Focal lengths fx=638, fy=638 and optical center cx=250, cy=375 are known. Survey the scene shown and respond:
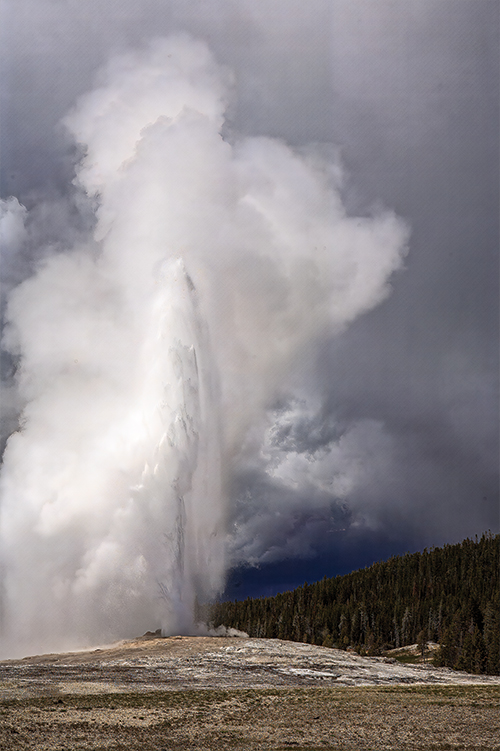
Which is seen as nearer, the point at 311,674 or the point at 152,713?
the point at 152,713

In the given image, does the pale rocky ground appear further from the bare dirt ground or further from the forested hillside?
the forested hillside

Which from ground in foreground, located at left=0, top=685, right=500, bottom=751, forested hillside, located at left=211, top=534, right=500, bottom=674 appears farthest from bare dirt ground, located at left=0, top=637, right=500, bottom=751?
forested hillside, located at left=211, top=534, right=500, bottom=674

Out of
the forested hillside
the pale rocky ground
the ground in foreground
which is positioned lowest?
the ground in foreground

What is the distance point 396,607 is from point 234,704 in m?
119

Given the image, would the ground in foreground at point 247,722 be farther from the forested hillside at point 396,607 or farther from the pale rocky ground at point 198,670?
the forested hillside at point 396,607

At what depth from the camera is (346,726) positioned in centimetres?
3478

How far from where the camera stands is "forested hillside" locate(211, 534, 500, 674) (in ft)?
376

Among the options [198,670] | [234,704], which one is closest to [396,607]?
[198,670]

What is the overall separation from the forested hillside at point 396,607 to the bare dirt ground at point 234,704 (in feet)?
113

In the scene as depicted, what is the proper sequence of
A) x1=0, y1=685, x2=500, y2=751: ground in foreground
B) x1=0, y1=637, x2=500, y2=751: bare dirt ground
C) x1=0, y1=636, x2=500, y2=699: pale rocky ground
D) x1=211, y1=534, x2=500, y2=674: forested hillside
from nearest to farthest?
x1=0, y1=685, x2=500, y2=751: ground in foreground, x1=0, y1=637, x2=500, y2=751: bare dirt ground, x1=0, y1=636, x2=500, y2=699: pale rocky ground, x1=211, y1=534, x2=500, y2=674: forested hillside

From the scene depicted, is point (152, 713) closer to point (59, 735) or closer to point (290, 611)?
point (59, 735)

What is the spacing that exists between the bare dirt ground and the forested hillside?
3450 cm

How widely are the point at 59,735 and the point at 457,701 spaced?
1112 inches

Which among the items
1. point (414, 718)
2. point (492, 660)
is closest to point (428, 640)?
point (492, 660)
